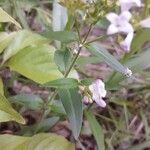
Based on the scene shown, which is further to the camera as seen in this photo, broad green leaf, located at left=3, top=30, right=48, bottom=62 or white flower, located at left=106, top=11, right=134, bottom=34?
broad green leaf, located at left=3, top=30, right=48, bottom=62

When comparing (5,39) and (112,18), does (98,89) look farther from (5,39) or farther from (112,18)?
(5,39)

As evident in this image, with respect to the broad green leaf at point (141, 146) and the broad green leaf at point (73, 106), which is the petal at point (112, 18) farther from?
the broad green leaf at point (141, 146)

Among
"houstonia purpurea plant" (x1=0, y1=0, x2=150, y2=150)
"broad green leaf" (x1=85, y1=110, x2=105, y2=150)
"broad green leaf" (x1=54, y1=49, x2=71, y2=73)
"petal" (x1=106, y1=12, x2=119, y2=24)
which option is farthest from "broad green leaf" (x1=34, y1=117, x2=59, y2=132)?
"petal" (x1=106, y1=12, x2=119, y2=24)

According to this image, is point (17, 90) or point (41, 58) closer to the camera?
point (41, 58)

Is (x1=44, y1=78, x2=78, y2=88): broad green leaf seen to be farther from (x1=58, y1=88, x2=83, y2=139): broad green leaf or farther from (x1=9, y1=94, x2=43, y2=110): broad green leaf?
(x1=9, y1=94, x2=43, y2=110): broad green leaf

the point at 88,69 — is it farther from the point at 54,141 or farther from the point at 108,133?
the point at 54,141

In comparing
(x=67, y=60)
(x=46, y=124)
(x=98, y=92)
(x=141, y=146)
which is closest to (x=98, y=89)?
(x=98, y=92)

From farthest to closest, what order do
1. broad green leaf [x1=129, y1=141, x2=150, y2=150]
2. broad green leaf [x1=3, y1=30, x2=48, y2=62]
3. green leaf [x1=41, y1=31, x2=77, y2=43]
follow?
1. broad green leaf [x1=129, y1=141, x2=150, y2=150]
2. broad green leaf [x1=3, y1=30, x2=48, y2=62]
3. green leaf [x1=41, y1=31, x2=77, y2=43]

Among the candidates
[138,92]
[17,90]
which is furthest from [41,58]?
[138,92]
